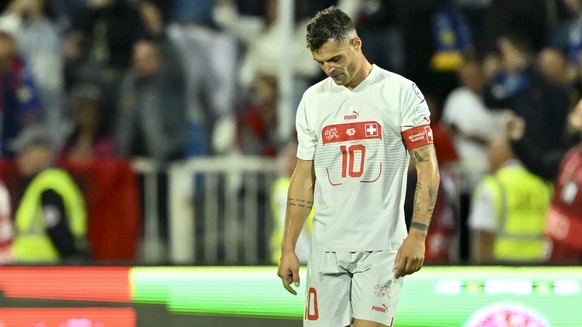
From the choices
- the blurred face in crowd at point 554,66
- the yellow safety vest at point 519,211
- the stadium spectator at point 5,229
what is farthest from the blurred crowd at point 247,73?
the stadium spectator at point 5,229

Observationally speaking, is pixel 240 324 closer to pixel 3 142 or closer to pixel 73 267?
pixel 73 267

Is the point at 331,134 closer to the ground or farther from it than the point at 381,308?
farther from it

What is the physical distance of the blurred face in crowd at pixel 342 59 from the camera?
5844mm

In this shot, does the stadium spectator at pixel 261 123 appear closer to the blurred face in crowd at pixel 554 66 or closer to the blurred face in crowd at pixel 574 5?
the blurred face in crowd at pixel 554 66

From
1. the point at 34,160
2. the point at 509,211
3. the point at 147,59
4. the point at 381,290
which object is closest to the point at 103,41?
the point at 147,59

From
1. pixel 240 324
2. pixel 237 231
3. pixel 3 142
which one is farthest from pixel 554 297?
pixel 3 142

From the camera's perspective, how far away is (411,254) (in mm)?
5750

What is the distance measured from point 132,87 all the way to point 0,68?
4.13ft

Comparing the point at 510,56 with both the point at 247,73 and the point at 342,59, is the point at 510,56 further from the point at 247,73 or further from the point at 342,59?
the point at 342,59

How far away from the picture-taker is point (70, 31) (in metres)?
12.7

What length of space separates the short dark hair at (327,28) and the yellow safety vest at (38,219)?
4.95 metres

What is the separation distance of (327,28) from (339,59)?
15 cm

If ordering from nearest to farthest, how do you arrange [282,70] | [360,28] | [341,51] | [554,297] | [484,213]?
[341,51] → [554,297] → [484,213] → [282,70] → [360,28]

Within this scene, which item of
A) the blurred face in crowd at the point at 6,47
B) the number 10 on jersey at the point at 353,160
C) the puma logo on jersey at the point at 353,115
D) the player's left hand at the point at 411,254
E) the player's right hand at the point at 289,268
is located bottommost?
the player's right hand at the point at 289,268
